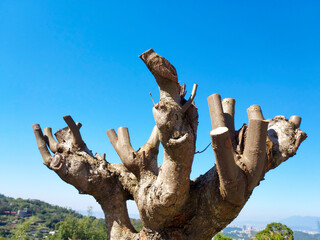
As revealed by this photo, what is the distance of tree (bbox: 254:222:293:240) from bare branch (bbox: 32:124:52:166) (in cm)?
1188

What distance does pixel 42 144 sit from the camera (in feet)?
17.8

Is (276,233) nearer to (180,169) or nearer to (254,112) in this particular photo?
(254,112)

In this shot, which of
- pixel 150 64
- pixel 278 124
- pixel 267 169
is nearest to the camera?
pixel 150 64

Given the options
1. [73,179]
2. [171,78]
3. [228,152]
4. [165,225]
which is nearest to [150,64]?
[171,78]

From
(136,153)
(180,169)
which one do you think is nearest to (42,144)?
(136,153)

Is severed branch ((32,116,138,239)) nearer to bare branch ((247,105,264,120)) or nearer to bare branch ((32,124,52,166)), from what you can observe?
bare branch ((32,124,52,166))

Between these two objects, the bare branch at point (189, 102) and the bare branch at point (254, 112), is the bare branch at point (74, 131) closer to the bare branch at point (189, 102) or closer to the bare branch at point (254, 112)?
the bare branch at point (189, 102)

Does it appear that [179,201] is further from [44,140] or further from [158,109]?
[44,140]

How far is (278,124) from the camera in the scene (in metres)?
4.03

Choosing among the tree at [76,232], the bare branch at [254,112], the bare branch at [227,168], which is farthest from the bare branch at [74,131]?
the tree at [76,232]

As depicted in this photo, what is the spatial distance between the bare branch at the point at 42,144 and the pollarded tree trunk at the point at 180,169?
451mm

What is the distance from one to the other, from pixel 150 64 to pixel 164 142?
1023 mm

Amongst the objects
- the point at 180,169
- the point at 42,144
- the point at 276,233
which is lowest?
the point at 276,233

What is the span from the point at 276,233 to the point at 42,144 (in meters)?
13.2
